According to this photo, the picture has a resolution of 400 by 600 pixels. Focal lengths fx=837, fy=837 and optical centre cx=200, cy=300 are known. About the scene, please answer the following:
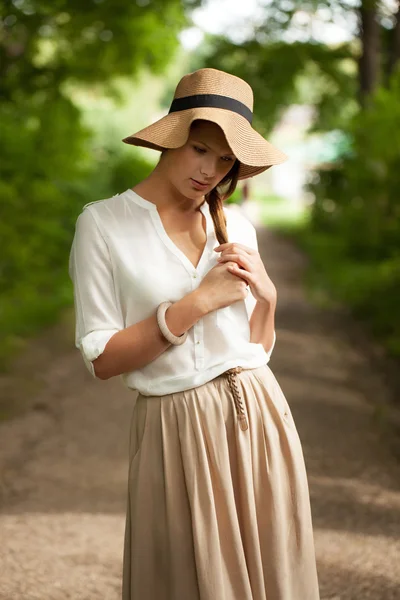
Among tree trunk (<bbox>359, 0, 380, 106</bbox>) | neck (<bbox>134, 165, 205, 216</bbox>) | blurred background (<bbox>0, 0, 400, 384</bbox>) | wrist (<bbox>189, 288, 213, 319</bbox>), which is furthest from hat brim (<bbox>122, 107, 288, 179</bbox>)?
tree trunk (<bbox>359, 0, 380, 106</bbox>)

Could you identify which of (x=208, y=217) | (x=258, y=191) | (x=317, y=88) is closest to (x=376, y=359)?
(x=208, y=217)

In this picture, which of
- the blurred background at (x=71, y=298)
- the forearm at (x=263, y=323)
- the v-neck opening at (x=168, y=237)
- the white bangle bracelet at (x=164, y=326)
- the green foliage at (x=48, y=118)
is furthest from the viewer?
the green foliage at (x=48, y=118)

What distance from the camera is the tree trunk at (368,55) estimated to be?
14094 mm

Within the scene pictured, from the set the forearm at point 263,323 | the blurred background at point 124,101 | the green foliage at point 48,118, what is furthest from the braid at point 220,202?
the green foliage at point 48,118

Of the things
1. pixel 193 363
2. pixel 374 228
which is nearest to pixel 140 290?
pixel 193 363

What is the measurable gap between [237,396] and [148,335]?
32 centimetres

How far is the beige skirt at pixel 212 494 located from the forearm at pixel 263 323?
0.34 ft

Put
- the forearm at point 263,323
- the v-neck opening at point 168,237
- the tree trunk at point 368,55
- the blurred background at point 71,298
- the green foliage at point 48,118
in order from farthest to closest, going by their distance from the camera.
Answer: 1. the tree trunk at point 368,55
2. the green foliage at point 48,118
3. the blurred background at point 71,298
4. the forearm at point 263,323
5. the v-neck opening at point 168,237

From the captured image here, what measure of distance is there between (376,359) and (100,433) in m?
3.70

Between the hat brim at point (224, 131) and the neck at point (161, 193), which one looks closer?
the hat brim at point (224, 131)

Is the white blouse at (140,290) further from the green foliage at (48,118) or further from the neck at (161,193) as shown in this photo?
the green foliage at (48,118)

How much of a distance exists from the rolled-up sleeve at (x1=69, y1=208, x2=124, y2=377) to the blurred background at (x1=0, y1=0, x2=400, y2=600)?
6.46ft

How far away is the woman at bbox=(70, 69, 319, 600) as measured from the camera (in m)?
2.30

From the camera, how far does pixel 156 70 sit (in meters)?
12.3
